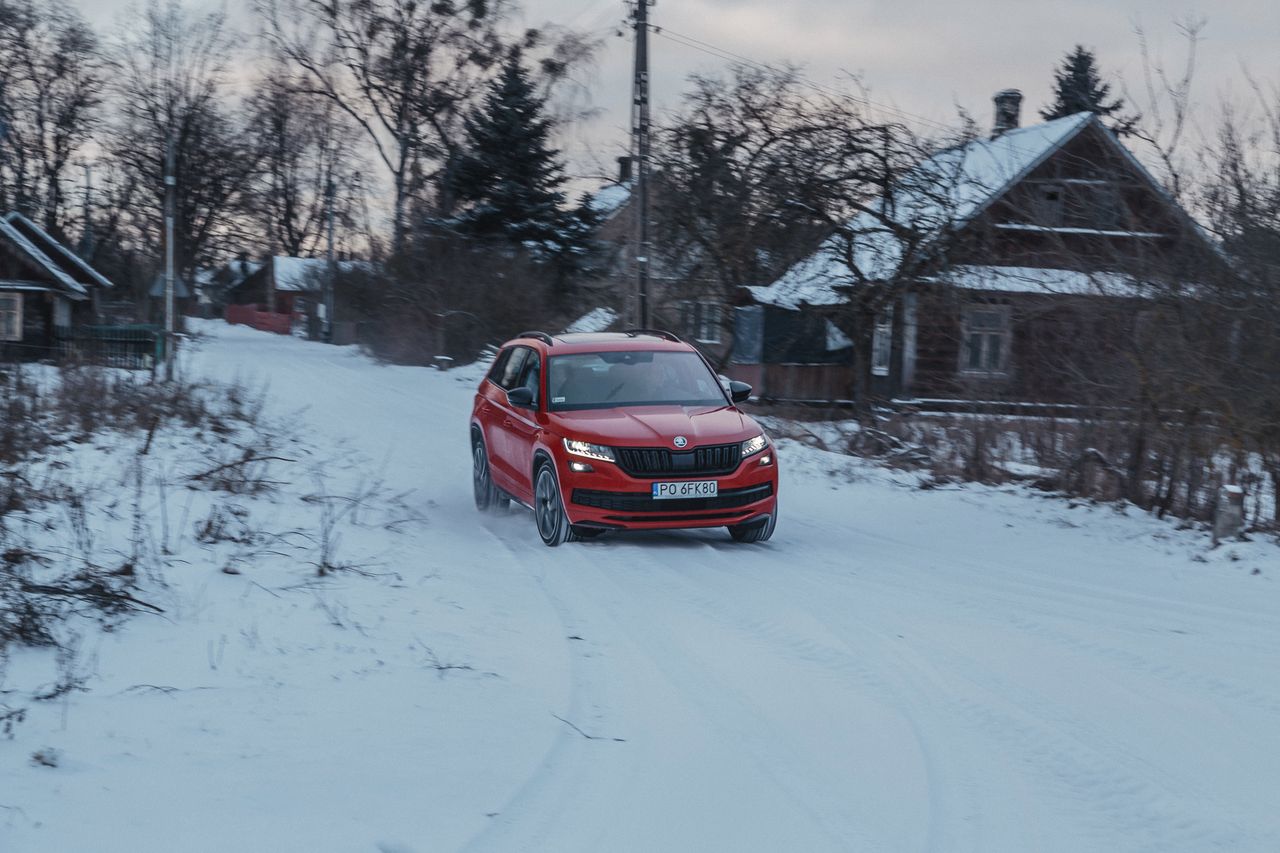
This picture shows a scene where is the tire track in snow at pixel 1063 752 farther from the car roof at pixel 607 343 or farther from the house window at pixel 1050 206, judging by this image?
the house window at pixel 1050 206

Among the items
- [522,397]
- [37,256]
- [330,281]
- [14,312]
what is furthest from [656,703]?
[330,281]

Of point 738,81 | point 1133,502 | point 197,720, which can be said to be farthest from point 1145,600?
point 738,81

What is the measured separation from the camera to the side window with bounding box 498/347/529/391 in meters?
12.1

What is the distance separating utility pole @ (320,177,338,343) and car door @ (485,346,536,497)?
4555 cm

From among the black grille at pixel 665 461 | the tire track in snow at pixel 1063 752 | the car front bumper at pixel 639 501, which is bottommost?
the tire track in snow at pixel 1063 752

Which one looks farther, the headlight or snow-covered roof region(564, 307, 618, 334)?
snow-covered roof region(564, 307, 618, 334)

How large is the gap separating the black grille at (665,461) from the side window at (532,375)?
1480mm

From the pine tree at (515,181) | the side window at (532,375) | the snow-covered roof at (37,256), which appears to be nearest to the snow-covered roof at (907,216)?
the side window at (532,375)

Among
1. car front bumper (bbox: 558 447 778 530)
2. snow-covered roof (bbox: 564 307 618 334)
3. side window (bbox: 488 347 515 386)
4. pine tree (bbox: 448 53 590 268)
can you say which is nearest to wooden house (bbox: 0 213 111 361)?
pine tree (bbox: 448 53 590 268)

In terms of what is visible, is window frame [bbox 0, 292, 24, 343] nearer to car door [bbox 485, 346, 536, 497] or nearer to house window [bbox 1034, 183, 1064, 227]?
car door [bbox 485, 346, 536, 497]

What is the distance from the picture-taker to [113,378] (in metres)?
17.0

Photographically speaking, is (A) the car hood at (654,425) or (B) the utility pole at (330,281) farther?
(B) the utility pole at (330,281)

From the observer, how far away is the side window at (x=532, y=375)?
11.3 m

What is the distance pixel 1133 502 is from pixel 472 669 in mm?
8084
